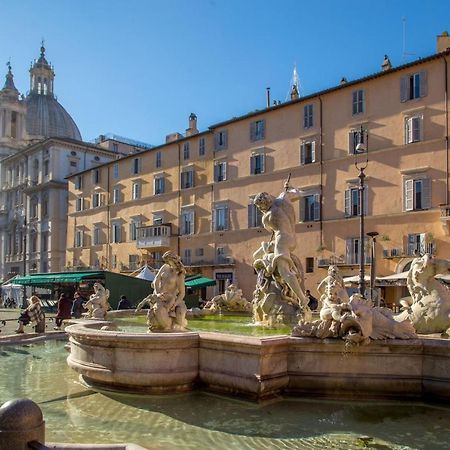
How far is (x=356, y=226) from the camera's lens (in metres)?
29.6

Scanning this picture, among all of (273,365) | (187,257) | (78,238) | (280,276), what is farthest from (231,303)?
(78,238)

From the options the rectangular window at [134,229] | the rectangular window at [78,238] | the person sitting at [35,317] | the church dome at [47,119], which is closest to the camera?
the person sitting at [35,317]

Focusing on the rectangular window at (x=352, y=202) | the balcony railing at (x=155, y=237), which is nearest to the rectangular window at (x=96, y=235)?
the balcony railing at (x=155, y=237)

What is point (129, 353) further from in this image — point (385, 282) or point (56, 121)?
point (56, 121)

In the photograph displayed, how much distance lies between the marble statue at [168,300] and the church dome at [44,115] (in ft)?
216

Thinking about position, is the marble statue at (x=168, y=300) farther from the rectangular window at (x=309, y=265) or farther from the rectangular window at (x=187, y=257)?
the rectangular window at (x=187, y=257)

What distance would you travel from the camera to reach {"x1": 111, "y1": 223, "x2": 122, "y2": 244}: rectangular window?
151ft

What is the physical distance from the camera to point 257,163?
3547 cm

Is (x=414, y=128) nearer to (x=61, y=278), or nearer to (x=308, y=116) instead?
(x=308, y=116)

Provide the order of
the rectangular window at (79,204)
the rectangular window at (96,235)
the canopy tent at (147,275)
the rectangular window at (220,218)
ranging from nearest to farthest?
1. the canopy tent at (147,275)
2. the rectangular window at (220,218)
3. the rectangular window at (96,235)
4. the rectangular window at (79,204)

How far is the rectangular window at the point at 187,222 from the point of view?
39.7 metres

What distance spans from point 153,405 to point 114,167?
42.6 m

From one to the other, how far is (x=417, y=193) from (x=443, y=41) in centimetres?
950

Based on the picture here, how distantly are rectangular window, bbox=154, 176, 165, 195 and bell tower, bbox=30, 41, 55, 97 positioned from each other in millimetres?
43396
